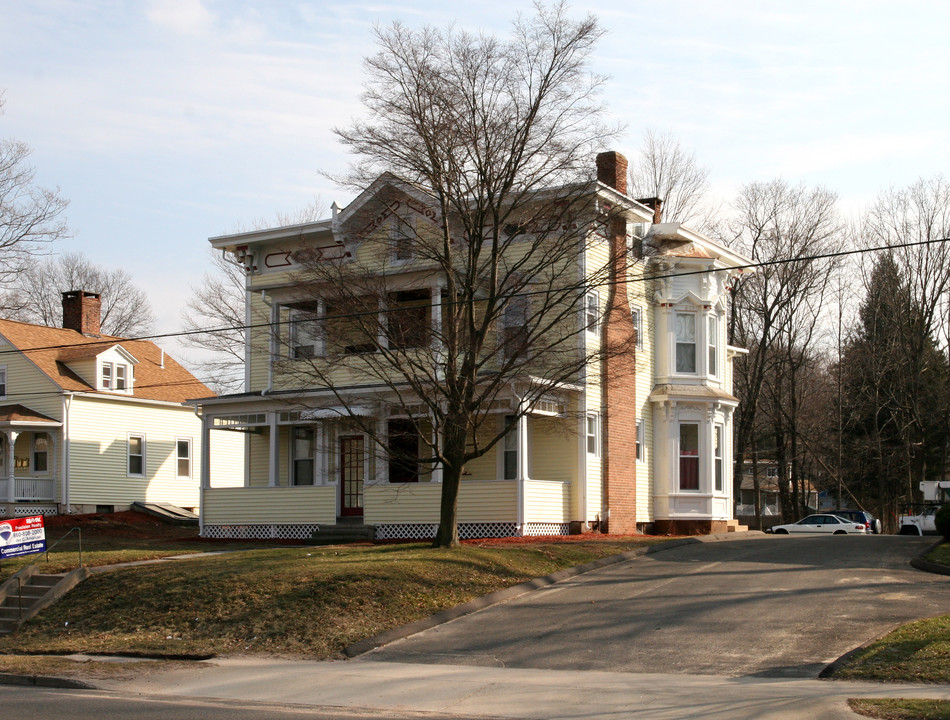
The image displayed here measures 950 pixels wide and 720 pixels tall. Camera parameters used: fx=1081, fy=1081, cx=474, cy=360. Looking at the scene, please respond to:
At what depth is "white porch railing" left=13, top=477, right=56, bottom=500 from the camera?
37.9 metres

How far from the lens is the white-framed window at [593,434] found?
2808cm

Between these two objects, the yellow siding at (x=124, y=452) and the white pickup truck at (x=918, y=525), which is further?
the white pickup truck at (x=918, y=525)

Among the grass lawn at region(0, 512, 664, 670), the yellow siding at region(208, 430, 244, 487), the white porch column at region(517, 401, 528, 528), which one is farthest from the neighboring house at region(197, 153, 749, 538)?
the yellow siding at region(208, 430, 244, 487)

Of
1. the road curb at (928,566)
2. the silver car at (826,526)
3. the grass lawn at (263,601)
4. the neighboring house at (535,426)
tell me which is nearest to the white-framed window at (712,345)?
the neighboring house at (535,426)

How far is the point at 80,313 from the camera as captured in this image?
4409 cm

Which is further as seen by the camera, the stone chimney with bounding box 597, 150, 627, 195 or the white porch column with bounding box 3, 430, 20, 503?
the white porch column with bounding box 3, 430, 20, 503

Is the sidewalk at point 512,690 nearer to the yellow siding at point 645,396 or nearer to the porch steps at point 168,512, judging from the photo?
the yellow siding at point 645,396

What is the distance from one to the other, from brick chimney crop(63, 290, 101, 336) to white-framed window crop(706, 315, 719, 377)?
25449 millimetres

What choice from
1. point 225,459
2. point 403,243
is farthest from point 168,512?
point 403,243

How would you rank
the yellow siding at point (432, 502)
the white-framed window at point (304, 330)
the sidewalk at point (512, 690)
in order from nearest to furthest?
the sidewalk at point (512, 690) < the white-framed window at point (304, 330) < the yellow siding at point (432, 502)

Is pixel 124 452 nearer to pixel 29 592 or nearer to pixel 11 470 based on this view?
pixel 11 470

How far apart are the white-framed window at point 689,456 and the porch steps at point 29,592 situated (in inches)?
672

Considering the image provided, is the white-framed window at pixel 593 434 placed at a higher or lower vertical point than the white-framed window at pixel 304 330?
lower

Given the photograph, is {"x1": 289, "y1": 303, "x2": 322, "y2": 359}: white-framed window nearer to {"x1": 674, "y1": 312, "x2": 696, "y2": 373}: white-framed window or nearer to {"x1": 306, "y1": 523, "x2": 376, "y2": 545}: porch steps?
{"x1": 306, "y1": 523, "x2": 376, "y2": 545}: porch steps
